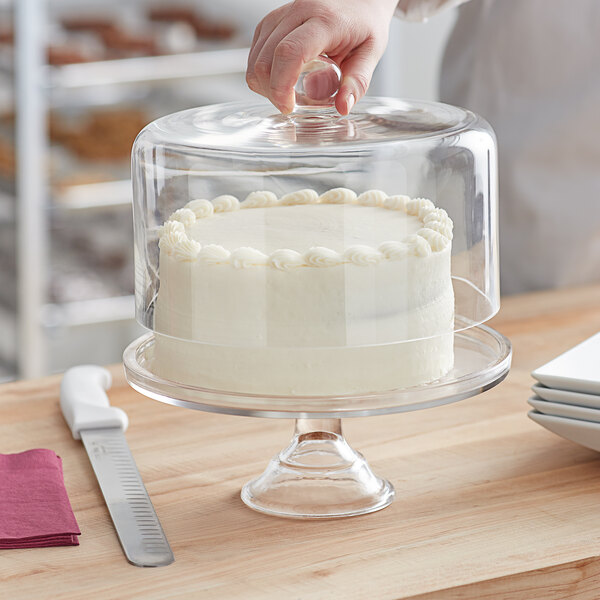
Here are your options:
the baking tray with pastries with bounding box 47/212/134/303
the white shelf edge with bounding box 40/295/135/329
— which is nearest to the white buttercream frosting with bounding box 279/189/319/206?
the white shelf edge with bounding box 40/295/135/329

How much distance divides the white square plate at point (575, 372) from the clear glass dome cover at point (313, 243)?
0.09 meters

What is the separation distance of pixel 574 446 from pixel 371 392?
307 mm

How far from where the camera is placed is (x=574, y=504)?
0.87m

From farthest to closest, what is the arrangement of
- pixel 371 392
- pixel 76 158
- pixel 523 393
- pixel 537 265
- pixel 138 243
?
pixel 76 158 → pixel 537 265 → pixel 523 393 → pixel 138 243 → pixel 371 392

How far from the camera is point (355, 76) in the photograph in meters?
0.88

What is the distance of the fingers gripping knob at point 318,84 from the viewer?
87 cm

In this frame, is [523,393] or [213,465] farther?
[523,393]

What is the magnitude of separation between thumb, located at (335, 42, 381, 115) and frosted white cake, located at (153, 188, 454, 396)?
0.10 meters

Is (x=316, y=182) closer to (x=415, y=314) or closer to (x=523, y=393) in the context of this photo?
(x=415, y=314)

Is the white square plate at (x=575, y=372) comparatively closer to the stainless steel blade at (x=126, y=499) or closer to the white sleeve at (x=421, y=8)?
the stainless steel blade at (x=126, y=499)

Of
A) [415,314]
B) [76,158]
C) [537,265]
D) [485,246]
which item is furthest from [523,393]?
[76,158]

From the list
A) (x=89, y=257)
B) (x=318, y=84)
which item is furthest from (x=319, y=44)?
(x=89, y=257)

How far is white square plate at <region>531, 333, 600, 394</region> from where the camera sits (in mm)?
907

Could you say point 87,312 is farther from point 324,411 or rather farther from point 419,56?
point 324,411
